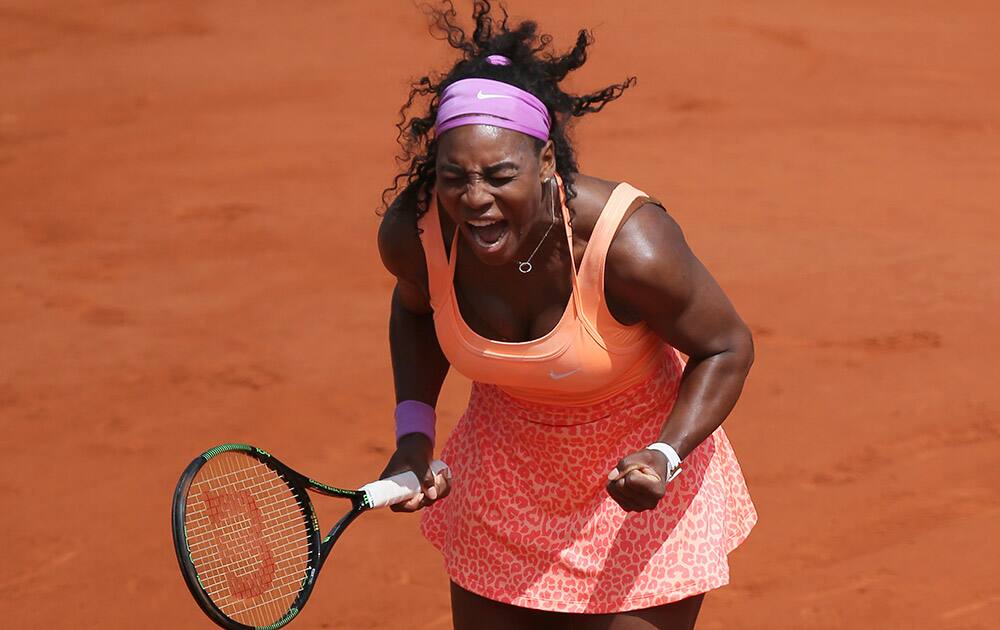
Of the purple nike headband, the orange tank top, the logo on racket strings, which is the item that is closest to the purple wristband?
the orange tank top

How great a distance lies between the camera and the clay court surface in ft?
16.6

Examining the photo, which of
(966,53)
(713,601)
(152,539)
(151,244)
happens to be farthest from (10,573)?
(966,53)

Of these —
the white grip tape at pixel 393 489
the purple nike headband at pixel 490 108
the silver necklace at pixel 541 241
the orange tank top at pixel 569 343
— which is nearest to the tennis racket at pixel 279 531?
the white grip tape at pixel 393 489

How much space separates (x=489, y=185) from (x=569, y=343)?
37cm

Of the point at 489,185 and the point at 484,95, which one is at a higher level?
the point at 484,95

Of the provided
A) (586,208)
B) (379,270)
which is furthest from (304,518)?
(379,270)

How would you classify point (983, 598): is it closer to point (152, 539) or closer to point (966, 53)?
point (152, 539)

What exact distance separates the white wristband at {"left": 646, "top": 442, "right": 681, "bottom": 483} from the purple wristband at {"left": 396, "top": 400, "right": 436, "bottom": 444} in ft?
2.03

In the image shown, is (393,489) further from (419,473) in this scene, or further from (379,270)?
(379,270)

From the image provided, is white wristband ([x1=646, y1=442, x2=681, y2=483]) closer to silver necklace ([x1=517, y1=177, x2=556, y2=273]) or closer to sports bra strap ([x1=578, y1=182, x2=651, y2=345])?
sports bra strap ([x1=578, y1=182, x2=651, y2=345])

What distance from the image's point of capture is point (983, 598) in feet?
15.6

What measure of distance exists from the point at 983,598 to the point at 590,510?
2.13 metres

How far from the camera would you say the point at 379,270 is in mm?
7594

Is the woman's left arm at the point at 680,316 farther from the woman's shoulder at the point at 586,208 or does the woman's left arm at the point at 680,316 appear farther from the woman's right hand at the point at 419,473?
the woman's right hand at the point at 419,473
